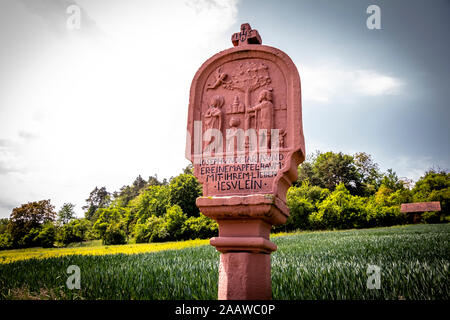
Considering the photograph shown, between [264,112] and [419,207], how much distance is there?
95.0 ft

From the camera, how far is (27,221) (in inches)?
700

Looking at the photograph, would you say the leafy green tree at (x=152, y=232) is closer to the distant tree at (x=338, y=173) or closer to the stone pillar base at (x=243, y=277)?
the stone pillar base at (x=243, y=277)

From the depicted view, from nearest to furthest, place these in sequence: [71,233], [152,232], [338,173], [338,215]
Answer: [71,233], [152,232], [338,215], [338,173]

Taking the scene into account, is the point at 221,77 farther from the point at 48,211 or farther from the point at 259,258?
the point at 48,211

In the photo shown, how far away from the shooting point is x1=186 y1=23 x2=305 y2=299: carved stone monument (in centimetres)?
288

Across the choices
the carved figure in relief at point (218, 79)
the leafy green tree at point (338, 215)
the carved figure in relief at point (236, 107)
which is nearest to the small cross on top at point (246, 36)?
the carved figure in relief at point (218, 79)

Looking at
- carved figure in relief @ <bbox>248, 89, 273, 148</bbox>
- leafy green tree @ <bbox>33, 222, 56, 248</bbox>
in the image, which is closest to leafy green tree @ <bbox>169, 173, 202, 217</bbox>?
leafy green tree @ <bbox>33, 222, 56, 248</bbox>

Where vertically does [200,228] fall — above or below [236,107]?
below

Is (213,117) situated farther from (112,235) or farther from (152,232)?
(112,235)

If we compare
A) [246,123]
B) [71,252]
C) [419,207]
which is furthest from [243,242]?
[419,207]

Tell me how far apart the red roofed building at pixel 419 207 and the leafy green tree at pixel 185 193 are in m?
19.3

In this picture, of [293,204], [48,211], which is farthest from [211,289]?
[293,204]

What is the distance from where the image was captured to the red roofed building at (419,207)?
2567 cm
